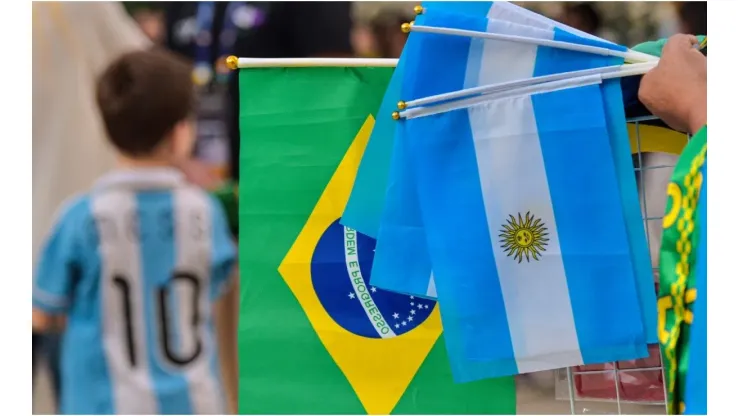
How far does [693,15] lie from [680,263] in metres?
0.67

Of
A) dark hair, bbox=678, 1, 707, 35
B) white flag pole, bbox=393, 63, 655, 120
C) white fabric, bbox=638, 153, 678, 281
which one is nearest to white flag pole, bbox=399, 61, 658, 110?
white flag pole, bbox=393, 63, 655, 120

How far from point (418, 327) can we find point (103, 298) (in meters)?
0.65

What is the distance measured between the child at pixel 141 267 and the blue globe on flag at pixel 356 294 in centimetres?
21

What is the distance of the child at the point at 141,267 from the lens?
1456 millimetres

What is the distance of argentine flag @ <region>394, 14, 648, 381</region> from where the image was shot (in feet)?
3.59

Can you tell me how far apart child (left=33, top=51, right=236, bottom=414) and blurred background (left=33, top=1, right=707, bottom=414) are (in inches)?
1.5

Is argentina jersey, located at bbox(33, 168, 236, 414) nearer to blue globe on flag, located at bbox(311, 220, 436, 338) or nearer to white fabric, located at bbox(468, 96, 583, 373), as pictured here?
blue globe on flag, located at bbox(311, 220, 436, 338)

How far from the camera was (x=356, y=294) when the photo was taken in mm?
1429

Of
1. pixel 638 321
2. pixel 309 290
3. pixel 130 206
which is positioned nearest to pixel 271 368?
pixel 309 290

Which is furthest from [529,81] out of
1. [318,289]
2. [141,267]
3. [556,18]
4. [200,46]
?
[141,267]

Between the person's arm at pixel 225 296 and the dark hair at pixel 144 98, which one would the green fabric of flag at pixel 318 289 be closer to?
the person's arm at pixel 225 296

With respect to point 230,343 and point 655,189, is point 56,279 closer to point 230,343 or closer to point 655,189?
point 230,343

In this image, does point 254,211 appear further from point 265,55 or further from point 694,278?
point 694,278

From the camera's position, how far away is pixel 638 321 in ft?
3.60
